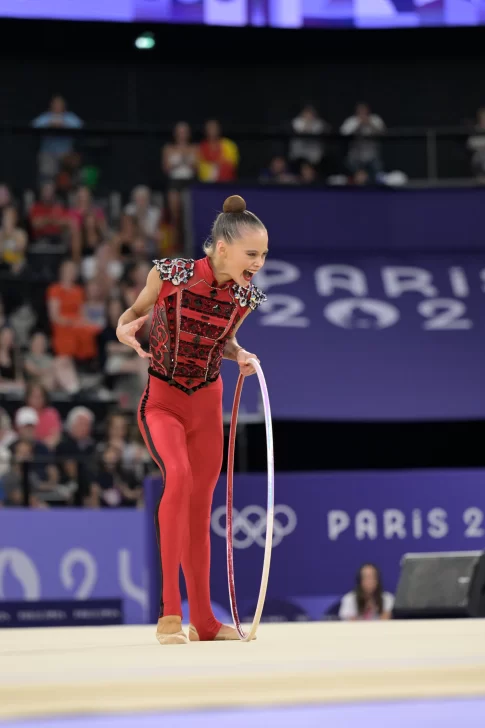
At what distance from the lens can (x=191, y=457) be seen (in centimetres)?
486

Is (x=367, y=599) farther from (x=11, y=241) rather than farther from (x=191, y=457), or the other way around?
(x=11, y=241)

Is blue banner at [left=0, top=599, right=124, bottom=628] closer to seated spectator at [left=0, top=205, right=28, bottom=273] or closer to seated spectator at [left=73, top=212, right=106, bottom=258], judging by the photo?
seated spectator at [left=0, top=205, right=28, bottom=273]

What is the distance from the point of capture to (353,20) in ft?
44.8

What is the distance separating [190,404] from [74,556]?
491cm

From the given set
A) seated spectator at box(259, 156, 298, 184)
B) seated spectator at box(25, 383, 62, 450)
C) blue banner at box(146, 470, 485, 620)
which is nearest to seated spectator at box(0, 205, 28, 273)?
seated spectator at box(25, 383, 62, 450)

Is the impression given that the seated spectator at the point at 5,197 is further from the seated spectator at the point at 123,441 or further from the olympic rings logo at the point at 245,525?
the olympic rings logo at the point at 245,525

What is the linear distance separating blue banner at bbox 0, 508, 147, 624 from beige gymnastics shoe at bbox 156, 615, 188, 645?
15.7 feet

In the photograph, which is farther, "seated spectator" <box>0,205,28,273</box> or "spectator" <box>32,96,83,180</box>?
"spectator" <box>32,96,83,180</box>

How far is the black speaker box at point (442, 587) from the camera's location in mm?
6801

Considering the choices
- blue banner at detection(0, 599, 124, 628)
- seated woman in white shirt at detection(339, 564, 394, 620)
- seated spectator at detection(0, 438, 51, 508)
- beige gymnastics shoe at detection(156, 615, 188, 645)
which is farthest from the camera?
seated spectator at detection(0, 438, 51, 508)

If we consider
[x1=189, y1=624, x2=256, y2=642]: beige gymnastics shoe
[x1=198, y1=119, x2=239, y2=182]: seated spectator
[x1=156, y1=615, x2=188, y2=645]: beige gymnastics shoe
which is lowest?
[x1=189, y1=624, x2=256, y2=642]: beige gymnastics shoe

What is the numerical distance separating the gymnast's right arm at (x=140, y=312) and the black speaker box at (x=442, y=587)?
281 centimetres

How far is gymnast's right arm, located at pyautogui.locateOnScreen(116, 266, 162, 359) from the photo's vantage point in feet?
15.2

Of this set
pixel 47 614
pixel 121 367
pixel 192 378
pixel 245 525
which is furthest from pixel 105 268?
pixel 192 378
